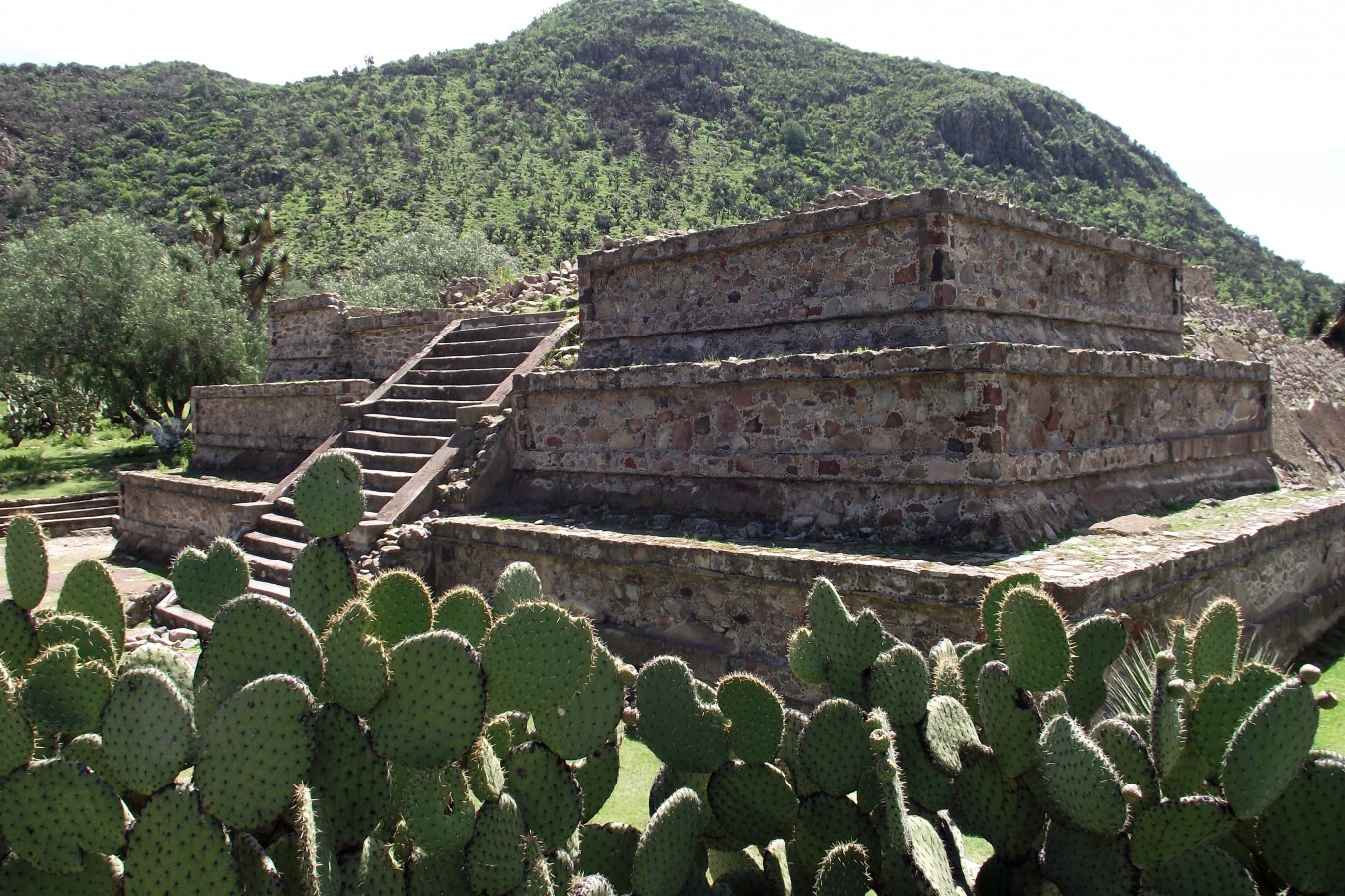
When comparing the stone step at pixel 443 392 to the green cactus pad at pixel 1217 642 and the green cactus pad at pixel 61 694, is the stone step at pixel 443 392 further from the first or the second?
the green cactus pad at pixel 1217 642

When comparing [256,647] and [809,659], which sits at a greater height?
[256,647]

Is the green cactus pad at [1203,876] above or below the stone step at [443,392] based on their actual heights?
below

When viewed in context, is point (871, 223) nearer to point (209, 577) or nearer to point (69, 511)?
point (209, 577)

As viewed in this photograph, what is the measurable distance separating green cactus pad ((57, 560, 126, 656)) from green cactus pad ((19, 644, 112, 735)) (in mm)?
646

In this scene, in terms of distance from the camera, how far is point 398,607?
10.3 ft

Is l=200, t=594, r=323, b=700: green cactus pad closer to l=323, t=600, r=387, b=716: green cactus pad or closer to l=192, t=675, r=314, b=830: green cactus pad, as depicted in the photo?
l=323, t=600, r=387, b=716: green cactus pad

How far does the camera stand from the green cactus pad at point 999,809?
9.62ft

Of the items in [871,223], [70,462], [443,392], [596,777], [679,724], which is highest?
[871,223]

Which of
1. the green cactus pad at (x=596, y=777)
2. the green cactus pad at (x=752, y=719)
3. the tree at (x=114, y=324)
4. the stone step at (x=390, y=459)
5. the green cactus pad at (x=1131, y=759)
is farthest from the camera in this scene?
the tree at (x=114, y=324)

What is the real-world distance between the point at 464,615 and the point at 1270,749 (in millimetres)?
2451

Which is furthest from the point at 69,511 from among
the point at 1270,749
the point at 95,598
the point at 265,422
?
the point at 1270,749

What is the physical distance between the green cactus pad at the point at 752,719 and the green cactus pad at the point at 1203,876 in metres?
1.16

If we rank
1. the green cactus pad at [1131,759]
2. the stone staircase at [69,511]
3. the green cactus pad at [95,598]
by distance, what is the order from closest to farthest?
1. the green cactus pad at [1131,759]
2. the green cactus pad at [95,598]
3. the stone staircase at [69,511]

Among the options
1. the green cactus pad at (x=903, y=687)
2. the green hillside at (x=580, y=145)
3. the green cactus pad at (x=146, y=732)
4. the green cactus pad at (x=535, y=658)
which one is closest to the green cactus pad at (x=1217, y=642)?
the green cactus pad at (x=903, y=687)
